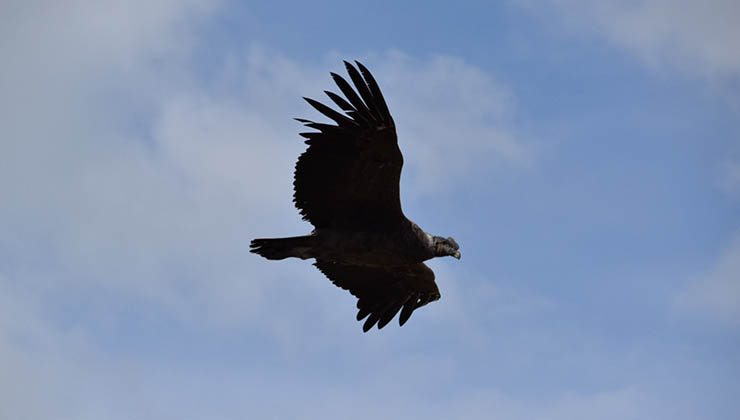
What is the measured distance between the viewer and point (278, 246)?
1616 cm

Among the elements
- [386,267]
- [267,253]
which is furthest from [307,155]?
[386,267]

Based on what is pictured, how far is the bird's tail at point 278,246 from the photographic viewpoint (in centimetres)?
1616

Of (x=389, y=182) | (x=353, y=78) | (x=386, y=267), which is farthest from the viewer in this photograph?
(x=386, y=267)

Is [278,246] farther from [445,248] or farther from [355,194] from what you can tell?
[445,248]

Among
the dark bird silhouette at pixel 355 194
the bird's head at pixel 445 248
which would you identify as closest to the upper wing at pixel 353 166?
the dark bird silhouette at pixel 355 194

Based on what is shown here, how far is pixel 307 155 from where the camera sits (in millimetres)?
15641

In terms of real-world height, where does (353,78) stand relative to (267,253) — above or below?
above

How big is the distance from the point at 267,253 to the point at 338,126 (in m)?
2.42

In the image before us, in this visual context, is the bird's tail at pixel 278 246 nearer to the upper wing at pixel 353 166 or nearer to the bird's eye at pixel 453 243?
the upper wing at pixel 353 166

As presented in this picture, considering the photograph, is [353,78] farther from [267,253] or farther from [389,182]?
[267,253]

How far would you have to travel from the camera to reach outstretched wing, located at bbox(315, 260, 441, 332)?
716 inches

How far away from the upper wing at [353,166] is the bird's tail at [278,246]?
43 cm

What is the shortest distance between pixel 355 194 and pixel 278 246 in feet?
4.84

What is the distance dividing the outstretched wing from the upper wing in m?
2.00
